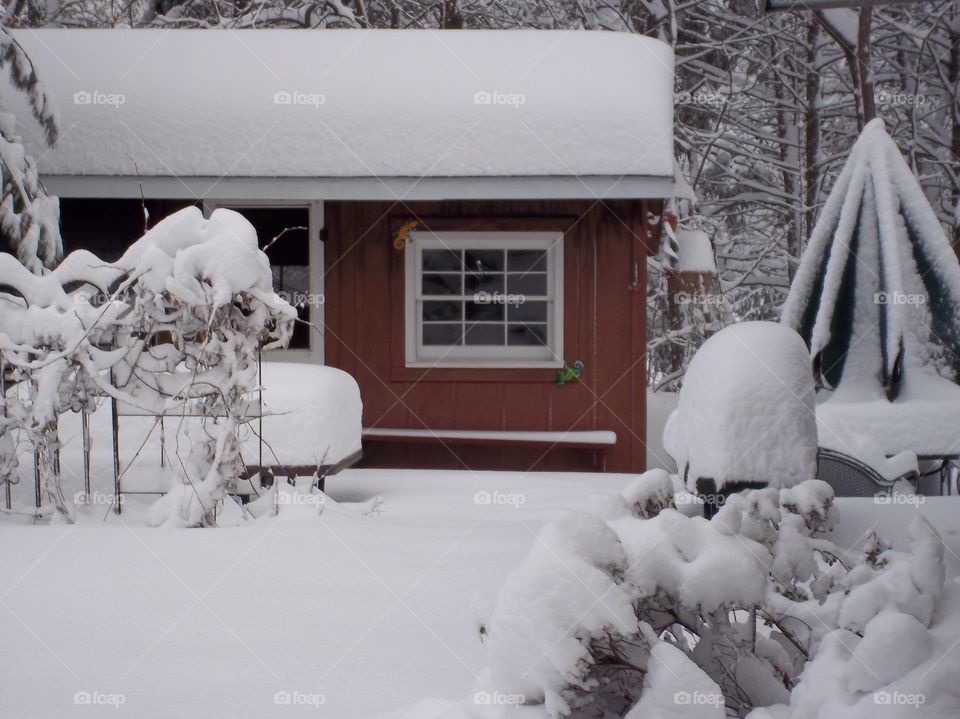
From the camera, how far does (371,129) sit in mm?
8539

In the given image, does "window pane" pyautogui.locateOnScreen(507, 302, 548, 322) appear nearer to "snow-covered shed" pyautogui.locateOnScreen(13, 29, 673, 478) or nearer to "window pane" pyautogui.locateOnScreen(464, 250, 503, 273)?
"snow-covered shed" pyautogui.locateOnScreen(13, 29, 673, 478)

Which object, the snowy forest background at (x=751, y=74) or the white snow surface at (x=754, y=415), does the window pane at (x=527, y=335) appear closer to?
the white snow surface at (x=754, y=415)

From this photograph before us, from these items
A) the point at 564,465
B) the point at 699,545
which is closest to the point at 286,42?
the point at 564,465

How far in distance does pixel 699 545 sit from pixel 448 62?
7.42 meters

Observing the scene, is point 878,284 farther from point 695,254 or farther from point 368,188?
point 695,254

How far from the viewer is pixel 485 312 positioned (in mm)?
9406

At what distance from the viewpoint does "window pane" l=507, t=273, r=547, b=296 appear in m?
9.32

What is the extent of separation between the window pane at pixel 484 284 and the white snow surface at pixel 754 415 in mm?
4544

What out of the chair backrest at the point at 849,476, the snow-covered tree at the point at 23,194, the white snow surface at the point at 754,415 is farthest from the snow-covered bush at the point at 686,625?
the snow-covered tree at the point at 23,194

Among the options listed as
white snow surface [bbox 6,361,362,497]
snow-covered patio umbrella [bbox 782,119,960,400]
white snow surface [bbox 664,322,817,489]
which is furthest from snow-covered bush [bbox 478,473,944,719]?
snow-covered patio umbrella [bbox 782,119,960,400]

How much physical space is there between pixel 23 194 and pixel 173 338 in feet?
11.8

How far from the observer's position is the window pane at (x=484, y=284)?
30.7 feet

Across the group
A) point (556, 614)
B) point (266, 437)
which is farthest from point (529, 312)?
point (556, 614)

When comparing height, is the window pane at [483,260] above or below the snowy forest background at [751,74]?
below
